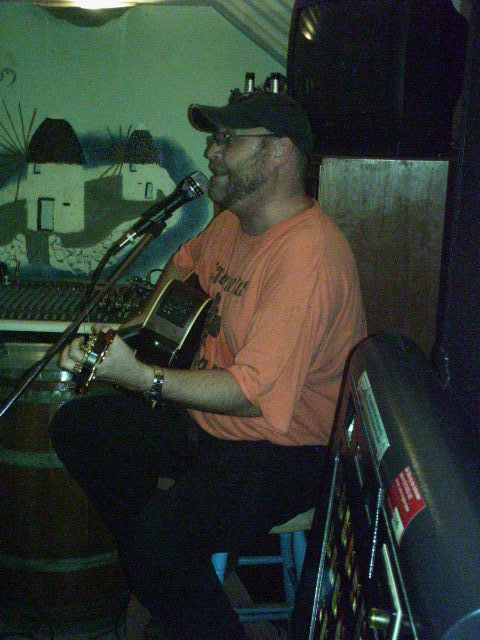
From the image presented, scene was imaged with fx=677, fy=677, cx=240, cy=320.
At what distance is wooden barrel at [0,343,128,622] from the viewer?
2160 millimetres

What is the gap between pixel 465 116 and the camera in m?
0.83

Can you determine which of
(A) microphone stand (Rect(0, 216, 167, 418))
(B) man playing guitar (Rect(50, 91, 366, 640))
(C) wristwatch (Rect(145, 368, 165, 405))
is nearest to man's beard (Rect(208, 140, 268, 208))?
(B) man playing guitar (Rect(50, 91, 366, 640))

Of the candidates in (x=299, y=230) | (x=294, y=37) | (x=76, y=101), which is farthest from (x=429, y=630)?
(x=76, y=101)

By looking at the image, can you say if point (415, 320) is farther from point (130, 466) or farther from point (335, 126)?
point (130, 466)

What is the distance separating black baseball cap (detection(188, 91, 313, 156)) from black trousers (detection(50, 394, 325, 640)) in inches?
32.2

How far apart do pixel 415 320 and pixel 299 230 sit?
0.57 m

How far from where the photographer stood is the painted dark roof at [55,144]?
3.19 metres

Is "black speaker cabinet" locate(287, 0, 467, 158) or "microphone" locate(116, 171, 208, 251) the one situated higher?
"black speaker cabinet" locate(287, 0, 467, 158)

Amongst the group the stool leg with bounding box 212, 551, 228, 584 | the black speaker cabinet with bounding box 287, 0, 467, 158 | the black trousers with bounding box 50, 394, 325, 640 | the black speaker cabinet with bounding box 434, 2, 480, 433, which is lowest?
the stool leg with bounding box 212, 551, 228, 584

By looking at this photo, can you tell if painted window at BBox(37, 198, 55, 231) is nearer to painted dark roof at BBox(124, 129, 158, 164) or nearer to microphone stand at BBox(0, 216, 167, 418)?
painted dark roof at BBox(124, 129, 158, 164)

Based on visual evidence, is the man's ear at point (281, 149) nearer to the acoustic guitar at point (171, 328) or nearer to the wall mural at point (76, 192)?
the acoustic guitar at point (171, 328)

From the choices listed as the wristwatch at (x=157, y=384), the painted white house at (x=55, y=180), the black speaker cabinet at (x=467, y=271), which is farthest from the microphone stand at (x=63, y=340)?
the painted white house at (x=55, y=180)

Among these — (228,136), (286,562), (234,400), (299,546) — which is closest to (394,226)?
(228,136)

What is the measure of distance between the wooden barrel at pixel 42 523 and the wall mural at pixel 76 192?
1.16 metres
